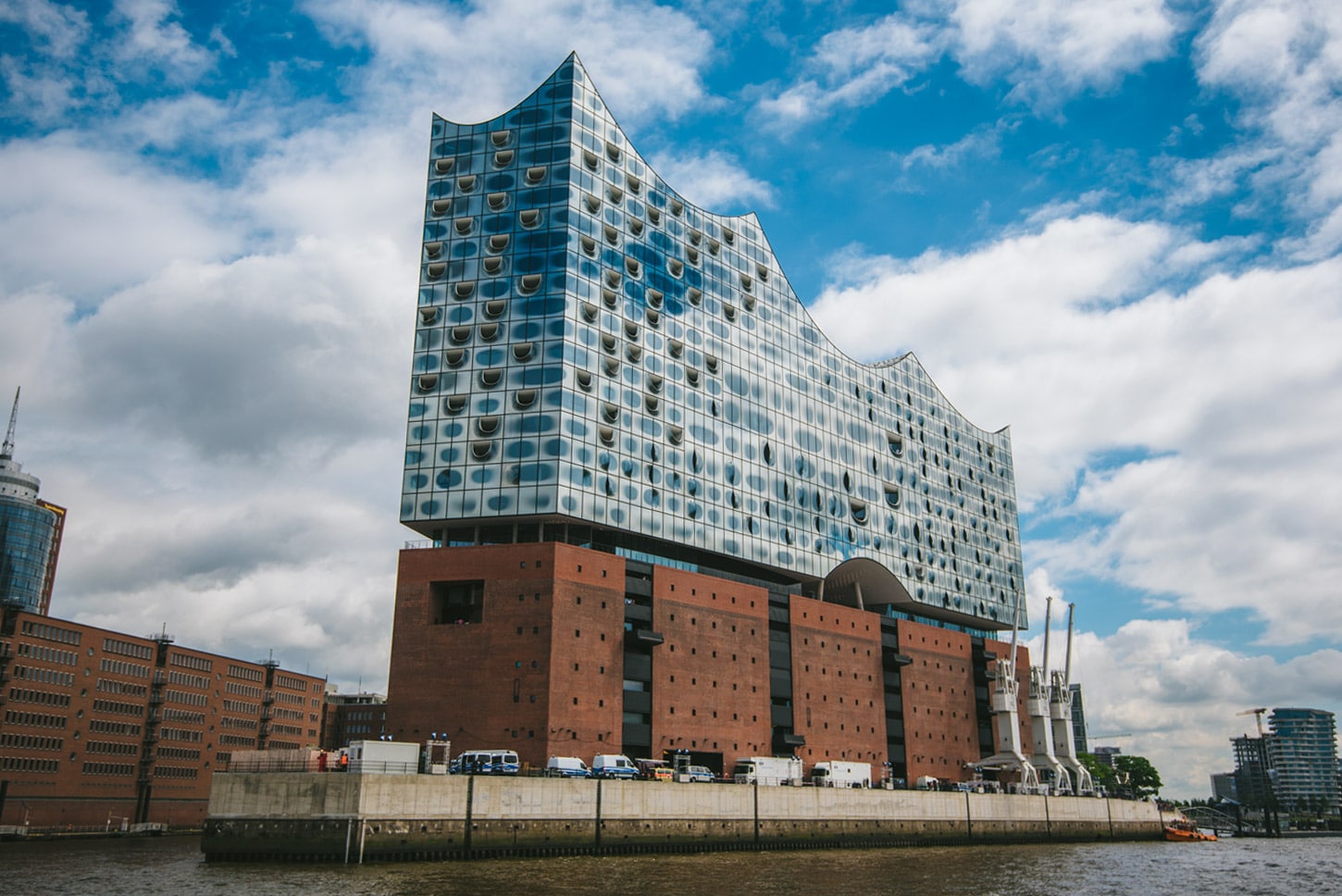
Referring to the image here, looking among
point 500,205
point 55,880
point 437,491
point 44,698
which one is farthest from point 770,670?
point 44,698

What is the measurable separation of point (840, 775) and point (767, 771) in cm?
931

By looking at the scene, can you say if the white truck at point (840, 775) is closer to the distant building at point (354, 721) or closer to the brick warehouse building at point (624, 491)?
the brick warehouse building at point (624, 491)

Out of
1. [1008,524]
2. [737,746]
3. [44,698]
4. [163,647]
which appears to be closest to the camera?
[737,746]

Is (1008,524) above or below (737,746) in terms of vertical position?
above

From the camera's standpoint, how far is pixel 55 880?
51.6m

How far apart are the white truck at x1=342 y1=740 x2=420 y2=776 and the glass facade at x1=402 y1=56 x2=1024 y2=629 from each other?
2335 cm

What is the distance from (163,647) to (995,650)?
9526 cm

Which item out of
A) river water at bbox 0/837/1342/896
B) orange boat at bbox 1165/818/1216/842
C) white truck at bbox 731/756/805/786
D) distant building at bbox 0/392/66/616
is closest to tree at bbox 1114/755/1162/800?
orange boat at bbox 1165/818/1216/842

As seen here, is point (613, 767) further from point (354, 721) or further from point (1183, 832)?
point (354, 721)

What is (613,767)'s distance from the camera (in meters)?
71.8

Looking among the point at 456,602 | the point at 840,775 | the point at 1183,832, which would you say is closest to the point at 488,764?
the point at 456,602

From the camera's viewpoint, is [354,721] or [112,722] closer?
[112,722]

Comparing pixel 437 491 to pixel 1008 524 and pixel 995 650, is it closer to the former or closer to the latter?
pixel 995 650

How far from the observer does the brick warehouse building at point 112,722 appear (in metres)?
106
